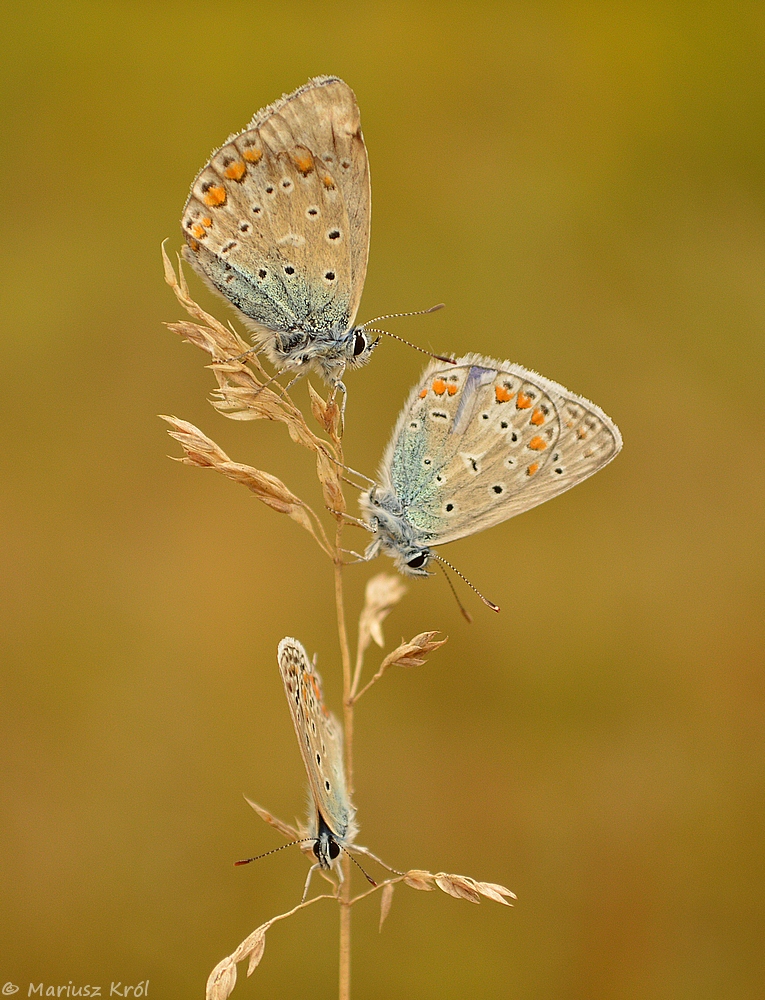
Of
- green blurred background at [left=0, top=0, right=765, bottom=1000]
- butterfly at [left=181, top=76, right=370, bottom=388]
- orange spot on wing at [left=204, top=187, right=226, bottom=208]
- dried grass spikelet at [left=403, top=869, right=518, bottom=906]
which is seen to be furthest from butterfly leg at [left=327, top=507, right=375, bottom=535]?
green blurred background at [left=0, top=0, right=765, bottom=1000]

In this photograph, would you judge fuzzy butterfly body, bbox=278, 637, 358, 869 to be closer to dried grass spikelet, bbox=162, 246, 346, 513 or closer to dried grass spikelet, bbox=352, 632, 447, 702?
dried grass spikelet, bbox=352, 632, 447, 702

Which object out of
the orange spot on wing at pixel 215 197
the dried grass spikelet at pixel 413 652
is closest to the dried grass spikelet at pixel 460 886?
the dried grass spikelet at pixel 413 652

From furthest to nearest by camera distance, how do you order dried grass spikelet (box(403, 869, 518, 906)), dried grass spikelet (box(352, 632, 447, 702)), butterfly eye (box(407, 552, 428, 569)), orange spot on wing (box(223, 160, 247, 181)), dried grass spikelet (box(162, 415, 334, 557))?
orange spot on wing (box(223, 160, 247, 181)), butterfly eye (box(407, 552, 428, 569)), dried grass spikelet (box(162, 415, 334, 557)), dried grass spikelet (box(352, 632, 447, 702)), dried grass spikelet (box(403, 869, 518, 906))

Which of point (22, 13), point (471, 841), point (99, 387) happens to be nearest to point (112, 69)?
point (22, 13)

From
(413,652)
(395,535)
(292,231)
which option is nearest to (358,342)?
(292,231)

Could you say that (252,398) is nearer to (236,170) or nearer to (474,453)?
(474,453)

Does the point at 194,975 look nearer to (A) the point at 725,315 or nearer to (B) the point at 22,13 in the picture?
(A) the point at 725,315

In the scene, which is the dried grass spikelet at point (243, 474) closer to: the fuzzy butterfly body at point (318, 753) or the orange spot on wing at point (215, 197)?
the fuzzy butterfly body at point (318, 753)
